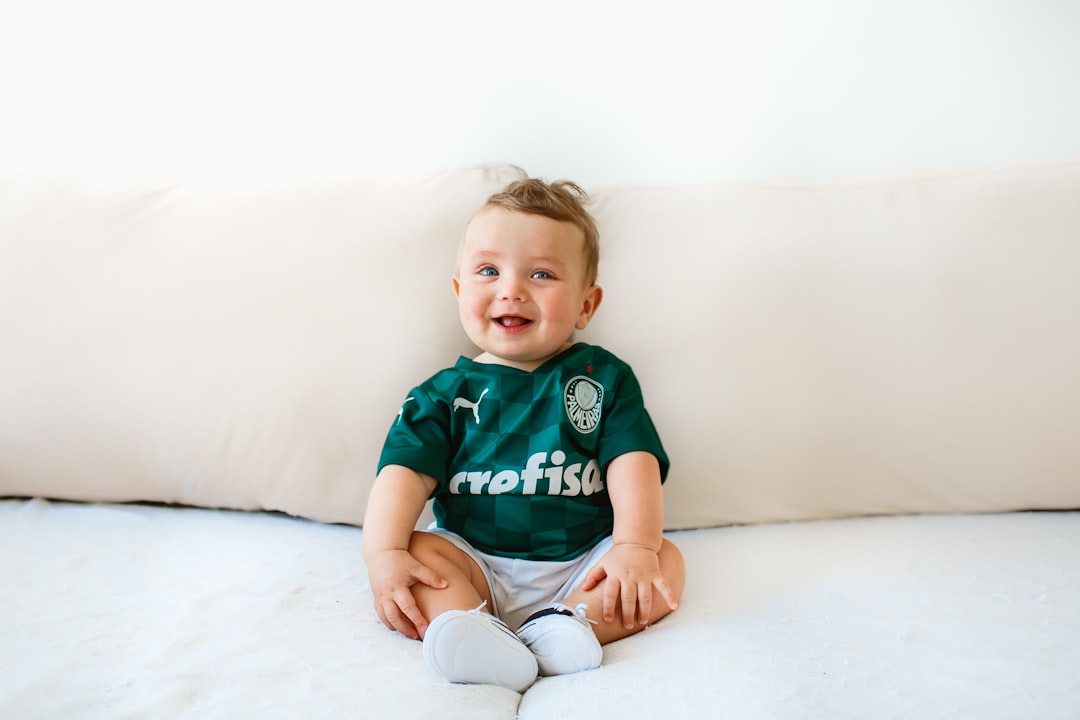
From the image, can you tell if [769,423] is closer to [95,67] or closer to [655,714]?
[655,714]

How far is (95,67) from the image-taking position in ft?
4.91

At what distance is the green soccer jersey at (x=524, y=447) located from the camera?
3.12ft

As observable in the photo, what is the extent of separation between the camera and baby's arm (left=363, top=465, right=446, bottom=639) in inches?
31.9

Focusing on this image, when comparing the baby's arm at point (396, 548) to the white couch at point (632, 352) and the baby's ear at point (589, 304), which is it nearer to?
the white couch at point (632, 352)

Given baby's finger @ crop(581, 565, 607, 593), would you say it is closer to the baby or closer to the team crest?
the baby

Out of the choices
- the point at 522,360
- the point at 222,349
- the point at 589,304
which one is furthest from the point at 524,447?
the point at 222,349

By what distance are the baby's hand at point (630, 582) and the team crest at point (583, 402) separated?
168mm

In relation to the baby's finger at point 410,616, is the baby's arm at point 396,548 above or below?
above

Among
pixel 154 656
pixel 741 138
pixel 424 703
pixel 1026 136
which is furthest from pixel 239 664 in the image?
pixel 1026 136

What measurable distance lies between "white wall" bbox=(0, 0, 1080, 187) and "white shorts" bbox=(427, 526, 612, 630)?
756 millimetres

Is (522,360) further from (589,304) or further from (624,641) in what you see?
(624,641)

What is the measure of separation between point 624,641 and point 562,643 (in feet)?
0.31

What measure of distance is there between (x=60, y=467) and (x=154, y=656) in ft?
1.76

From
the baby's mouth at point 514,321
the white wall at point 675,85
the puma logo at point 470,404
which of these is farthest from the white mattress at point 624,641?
the white wall at point 675,85
